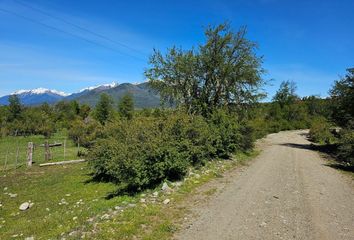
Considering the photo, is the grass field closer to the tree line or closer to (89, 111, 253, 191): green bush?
the tree line

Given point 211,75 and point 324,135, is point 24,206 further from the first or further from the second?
point 324,135

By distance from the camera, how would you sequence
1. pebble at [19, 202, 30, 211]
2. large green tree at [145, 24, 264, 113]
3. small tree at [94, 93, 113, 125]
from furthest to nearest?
1. small tree at [94, 93, 113, 125]
2. large green tree at [145, 24, 264, 113]
3. pebble at [19, 202, 30, 211]

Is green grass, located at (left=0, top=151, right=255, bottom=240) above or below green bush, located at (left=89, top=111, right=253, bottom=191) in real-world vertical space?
below

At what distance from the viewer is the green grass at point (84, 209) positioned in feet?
25.3

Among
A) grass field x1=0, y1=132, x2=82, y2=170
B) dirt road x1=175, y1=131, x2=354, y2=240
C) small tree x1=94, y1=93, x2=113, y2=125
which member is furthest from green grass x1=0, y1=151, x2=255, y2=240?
small tree x1=94, y1=93, x2=113, y2=125

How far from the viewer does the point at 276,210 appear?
31.0 feet

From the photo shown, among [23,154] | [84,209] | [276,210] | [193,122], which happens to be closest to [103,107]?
[23,154]

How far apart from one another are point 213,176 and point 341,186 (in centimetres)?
571

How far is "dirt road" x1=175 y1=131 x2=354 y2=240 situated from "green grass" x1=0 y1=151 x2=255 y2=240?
3.17ft

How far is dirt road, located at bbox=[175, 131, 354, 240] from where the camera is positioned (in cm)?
761

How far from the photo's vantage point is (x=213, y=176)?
14.8 m

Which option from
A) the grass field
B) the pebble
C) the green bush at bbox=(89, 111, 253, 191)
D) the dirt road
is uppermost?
the green bush at bbox=(89, 111, 253, 191)

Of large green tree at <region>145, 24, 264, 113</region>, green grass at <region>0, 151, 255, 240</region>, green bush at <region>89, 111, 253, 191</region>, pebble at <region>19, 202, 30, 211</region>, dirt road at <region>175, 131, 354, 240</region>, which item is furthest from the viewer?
large green tree at <region>145, 24, 264, 113</region>

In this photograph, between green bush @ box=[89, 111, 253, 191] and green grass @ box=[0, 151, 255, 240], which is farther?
green bush @ box=[89, 111, 253, 191]
